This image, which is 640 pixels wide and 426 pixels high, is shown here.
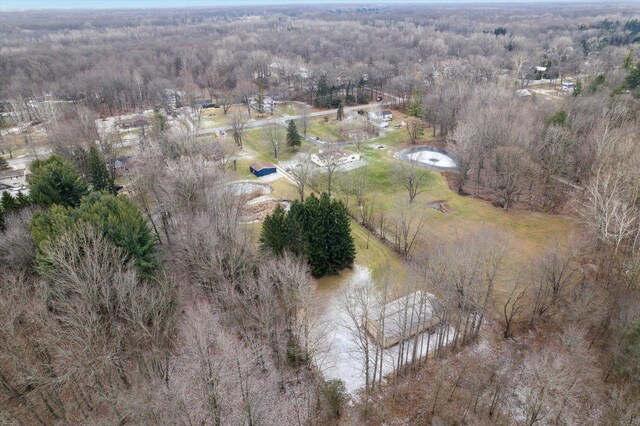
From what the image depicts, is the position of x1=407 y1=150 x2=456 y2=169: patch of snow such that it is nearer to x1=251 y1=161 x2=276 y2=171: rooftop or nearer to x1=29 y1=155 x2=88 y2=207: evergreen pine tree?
x1=251 y1=161 x2=276 y2=171: rooftop

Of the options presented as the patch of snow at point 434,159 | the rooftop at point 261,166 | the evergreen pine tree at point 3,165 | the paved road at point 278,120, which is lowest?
the patch of snow at point 434,159

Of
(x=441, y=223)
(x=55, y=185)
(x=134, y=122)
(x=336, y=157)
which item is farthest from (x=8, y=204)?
(x=134, y=122)

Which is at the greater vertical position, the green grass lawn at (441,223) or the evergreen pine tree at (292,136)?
the evergreen pine tree at (292,136)

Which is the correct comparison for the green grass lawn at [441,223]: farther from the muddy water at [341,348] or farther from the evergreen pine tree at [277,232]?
the evergreen pine tree at [277,232]

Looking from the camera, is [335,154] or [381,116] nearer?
[335,154]

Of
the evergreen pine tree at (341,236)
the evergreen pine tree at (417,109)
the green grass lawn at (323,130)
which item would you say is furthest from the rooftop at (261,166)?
the evergreen pine tree at (417,109)

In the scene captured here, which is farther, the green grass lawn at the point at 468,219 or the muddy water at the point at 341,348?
the green grass lawn at the point at 468,219

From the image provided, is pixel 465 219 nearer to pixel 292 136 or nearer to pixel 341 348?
pixel 341 348

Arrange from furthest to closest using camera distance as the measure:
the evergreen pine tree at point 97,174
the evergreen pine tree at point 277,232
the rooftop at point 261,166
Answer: the rooftop at point 261,166 → the evergreen pine tree at point 97,174 → the evergreen pine tree at point 277,232
